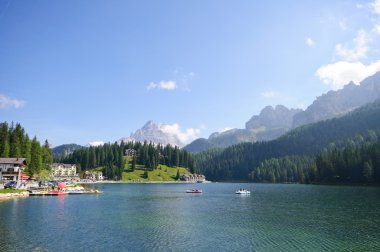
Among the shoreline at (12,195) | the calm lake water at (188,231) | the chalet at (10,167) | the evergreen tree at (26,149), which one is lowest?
the calm lake water at (188,231)

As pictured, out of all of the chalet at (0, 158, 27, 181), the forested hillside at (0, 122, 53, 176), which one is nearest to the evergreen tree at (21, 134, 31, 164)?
the forested hillside at (0, 122, 53, 176)

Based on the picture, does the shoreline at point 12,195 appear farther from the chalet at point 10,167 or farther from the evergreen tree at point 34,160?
the evergreen tree at point 34,160

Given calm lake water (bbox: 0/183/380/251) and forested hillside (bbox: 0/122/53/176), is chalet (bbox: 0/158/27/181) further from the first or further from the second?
calm lake water (bbox: 0/183/380/251)

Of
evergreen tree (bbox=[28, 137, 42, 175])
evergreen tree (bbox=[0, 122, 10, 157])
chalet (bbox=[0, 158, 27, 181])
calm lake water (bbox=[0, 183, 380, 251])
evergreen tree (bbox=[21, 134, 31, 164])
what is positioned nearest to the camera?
calm lake water (bbox=[0, 183, 380, 251])

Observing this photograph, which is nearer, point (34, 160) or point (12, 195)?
point (12, 195)

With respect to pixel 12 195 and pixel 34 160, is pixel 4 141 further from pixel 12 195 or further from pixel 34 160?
pixel 12 195

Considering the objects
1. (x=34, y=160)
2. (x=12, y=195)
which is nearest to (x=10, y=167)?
(x=34, y=160)

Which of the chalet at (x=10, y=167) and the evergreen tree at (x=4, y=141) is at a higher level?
the evergreen tree at (x=4, y=141)

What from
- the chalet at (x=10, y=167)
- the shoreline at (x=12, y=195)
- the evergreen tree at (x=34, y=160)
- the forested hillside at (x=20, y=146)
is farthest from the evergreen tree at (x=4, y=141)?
the shoreline at (x=12, y=195)

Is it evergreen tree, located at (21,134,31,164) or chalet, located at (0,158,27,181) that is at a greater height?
evergreen tree, located at (21,134,31,164)

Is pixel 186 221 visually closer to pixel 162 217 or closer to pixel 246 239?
pixel 162 217

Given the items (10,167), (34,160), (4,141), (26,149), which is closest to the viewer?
(10,167)

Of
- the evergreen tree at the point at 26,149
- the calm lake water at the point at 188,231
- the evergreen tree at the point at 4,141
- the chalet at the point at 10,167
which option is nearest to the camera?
the calm lake water at the point at 188,231

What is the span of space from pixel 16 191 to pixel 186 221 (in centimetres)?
7584
